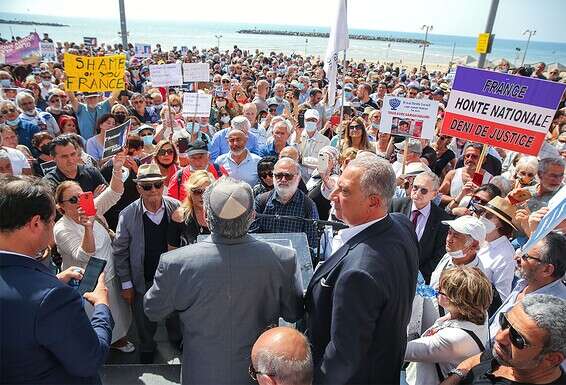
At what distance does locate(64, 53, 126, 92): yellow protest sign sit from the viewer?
7285 millimetres

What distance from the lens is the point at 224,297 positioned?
79.7 inches

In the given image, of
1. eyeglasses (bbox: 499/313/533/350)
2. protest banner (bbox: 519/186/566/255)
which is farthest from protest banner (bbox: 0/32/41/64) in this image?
eyeglasses (bbox: 499/313/533/350)

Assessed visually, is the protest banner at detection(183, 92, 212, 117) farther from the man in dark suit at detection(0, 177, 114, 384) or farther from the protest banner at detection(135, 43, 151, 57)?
the protest banner at detection(135, 43, 151, 57)

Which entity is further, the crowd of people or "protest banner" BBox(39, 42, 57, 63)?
"protest banner" BBox(39, 42, 57, 63)

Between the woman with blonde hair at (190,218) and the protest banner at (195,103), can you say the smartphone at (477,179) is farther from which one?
the protest banner at (195,103)

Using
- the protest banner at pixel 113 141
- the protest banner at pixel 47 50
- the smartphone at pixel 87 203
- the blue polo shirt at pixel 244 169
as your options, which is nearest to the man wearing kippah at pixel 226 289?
the smartphone at pixel 87 203

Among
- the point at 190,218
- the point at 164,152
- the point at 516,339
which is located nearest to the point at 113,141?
the point at 164,152

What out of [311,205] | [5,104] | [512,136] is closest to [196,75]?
[5,104]

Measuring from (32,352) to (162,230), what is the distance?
1.93 metres

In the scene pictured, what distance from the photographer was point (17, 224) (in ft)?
5.90

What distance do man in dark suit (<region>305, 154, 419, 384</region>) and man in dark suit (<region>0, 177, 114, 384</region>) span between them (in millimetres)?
1078

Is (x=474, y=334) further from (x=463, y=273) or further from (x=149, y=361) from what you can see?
(x=149, y=361)

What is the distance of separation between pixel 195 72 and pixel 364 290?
772 cm

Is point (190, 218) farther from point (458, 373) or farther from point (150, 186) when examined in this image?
point (458, 373)
